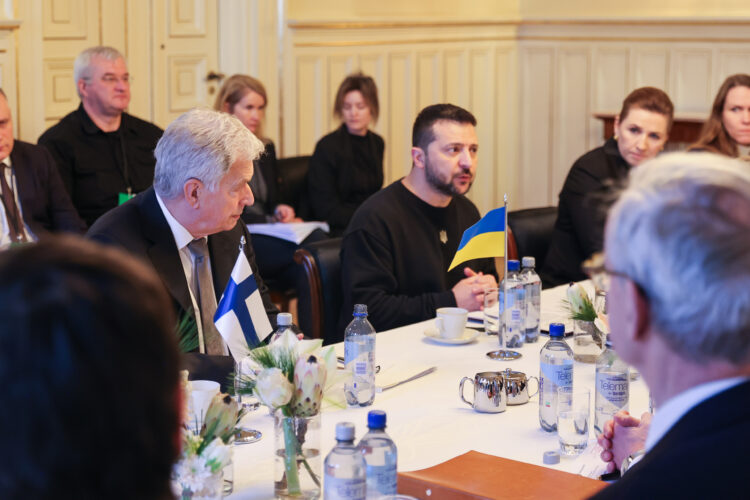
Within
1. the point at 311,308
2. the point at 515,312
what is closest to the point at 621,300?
the point at 515,312

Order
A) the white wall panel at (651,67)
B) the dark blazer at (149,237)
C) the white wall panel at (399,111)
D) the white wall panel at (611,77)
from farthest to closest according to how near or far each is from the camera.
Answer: the white wall panel at (611,77) → the white wall panel at (651,67) → the white wall panel at (399,111) → the dark blazer at (149,237)

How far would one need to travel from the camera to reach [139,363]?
2.95ft

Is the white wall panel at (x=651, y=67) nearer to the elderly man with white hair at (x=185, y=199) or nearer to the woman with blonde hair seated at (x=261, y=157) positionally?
the woman with blonde hair seated at (x=261, y=157)

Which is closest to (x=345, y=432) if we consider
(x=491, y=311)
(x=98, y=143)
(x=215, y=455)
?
(x=215, y=455)

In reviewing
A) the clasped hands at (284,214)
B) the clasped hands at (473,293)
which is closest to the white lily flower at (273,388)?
the clasped hands at (473,293)

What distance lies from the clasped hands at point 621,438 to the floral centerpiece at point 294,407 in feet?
1.89

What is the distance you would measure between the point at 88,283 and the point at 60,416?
113mm

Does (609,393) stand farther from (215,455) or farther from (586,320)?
(215,455)

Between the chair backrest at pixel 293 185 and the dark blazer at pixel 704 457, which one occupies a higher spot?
the dark blazer at pixel 704 457

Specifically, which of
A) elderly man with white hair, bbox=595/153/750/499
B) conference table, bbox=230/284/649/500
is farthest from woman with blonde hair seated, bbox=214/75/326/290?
elderly man with white hair, bbox=595/153/750/499

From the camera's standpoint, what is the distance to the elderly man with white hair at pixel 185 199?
3.02 m

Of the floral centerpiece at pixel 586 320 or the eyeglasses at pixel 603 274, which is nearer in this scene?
the eyeglasses at pixel 603 274

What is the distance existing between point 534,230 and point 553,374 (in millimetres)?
2183

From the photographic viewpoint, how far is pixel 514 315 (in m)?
3.13
